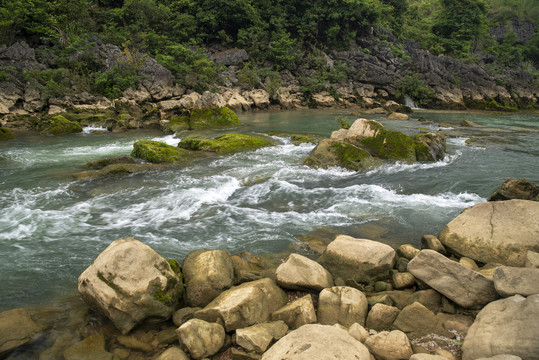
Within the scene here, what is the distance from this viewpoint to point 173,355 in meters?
3.52

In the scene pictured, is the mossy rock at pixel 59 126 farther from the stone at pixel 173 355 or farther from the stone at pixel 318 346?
the stone at pixel 318 346

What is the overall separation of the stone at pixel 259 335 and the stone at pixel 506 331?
1.98 m

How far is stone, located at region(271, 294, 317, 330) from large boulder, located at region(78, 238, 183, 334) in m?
1.49

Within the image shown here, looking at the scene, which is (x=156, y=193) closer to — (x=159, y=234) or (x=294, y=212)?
(x=159, y=234)

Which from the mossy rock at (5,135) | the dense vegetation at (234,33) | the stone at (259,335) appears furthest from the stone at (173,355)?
the dense vegetation at (234,33)

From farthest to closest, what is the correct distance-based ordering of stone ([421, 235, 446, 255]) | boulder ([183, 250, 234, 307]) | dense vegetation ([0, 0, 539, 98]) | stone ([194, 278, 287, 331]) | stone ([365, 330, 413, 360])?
dense vegetation ([0, 0, 539, 98]) → stone ([421, 235, 446, 255]) → boulder ([183, 250, 234, 307]) → stone ([194, 278, 287, 331]) → stone ([365, 330, 413, 360])

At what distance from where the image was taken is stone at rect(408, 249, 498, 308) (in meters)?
3.96

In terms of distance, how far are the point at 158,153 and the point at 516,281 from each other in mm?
11469

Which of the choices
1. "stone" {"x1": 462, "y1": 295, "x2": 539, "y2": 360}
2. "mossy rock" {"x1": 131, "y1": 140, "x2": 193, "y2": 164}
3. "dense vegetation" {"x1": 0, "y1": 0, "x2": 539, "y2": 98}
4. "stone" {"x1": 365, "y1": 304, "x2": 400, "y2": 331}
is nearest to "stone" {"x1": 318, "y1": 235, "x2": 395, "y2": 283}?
"stone" {"x1": 365, "y1": 304, "x2": 400, "y2": 331}

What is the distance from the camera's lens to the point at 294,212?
793cm

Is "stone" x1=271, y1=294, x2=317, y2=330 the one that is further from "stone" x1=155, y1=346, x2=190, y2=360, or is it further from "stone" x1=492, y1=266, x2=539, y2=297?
"stone" x1=492, y1=266, x2=539, y2=297

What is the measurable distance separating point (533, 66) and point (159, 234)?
65.5 m

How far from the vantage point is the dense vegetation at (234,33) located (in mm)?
28625

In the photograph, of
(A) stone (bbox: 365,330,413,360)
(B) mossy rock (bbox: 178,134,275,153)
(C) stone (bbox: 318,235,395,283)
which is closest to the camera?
(A) stone (bbox: 365,330,413,360)
